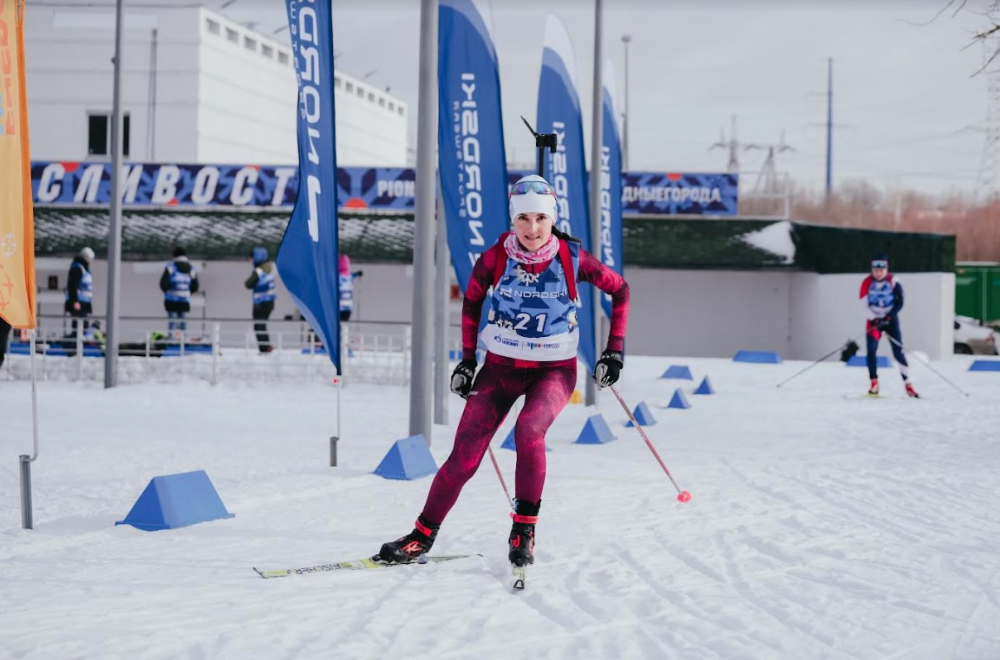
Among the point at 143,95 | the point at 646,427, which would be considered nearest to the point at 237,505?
the point at 646,427

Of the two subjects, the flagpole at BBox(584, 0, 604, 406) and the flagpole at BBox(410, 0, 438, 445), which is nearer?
the flagpole at BBox(410, 0, 438, 445)

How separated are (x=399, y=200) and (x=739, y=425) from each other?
53.3 feet

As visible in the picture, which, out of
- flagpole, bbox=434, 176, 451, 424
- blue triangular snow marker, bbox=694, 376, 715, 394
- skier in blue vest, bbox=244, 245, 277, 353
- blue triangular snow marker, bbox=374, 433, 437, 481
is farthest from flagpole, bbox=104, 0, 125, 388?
blue triangular snow marker, bbox=374, 433, 437, 481

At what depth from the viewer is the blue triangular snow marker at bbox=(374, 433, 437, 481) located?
328 inches

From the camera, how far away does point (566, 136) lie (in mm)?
13031

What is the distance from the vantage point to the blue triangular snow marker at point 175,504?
6273 millimetres

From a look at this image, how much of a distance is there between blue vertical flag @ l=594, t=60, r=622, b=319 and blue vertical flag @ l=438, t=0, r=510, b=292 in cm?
419

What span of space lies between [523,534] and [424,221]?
4703mm

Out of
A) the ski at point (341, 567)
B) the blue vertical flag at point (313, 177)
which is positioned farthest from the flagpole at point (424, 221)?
the ski at point (341, 567)

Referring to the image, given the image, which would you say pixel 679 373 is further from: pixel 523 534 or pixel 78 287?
pixel 523 534

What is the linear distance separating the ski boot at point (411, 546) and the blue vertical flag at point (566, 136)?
7248 mm

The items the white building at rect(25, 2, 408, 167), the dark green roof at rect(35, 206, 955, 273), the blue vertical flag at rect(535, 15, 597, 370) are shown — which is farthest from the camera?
the white building at rect(25, 2, 408, 167)

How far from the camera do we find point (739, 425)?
487 inches

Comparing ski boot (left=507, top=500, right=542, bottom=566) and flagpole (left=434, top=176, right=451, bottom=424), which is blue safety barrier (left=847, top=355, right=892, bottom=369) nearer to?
flagpole (left=434, top=176, right=451, bottom=424)
